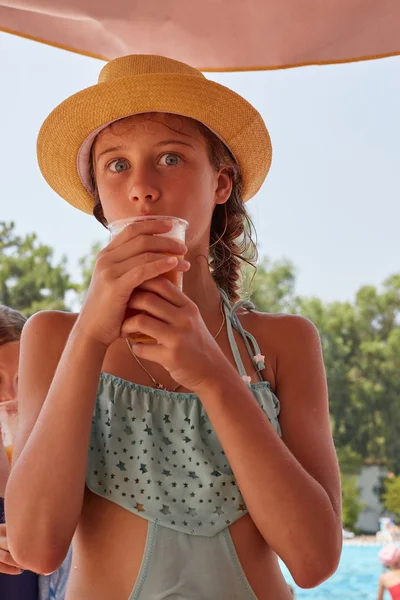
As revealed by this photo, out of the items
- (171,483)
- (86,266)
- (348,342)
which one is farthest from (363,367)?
(171,483)

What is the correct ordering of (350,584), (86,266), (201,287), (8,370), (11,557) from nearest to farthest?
(11,557)
(201,287)
(8,370)
(350,584)
(86,266)

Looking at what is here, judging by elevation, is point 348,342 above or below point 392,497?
above

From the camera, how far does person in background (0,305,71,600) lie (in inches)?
64.6

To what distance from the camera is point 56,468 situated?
1.35 metres

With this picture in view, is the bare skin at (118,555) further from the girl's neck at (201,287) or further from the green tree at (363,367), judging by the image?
the green tree at (363,367)

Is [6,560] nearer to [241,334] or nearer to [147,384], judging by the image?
[147,384]

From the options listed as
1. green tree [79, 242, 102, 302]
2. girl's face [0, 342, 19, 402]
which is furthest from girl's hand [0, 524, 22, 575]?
green tree [79, 242, 102, 302]

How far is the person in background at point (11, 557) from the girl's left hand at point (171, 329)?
0.58 m

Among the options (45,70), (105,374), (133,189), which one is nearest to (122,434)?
(105,374)

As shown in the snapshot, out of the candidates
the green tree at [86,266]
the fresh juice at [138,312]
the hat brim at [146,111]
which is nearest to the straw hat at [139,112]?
the hat brim at [146,111]

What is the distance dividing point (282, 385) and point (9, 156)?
3194cm

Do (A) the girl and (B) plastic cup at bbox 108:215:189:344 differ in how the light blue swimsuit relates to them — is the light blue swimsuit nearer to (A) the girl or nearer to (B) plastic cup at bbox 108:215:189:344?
(A) the girl

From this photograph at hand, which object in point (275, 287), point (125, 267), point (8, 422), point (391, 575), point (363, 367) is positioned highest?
point (275, 287)

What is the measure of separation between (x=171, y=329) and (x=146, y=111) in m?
0.61
